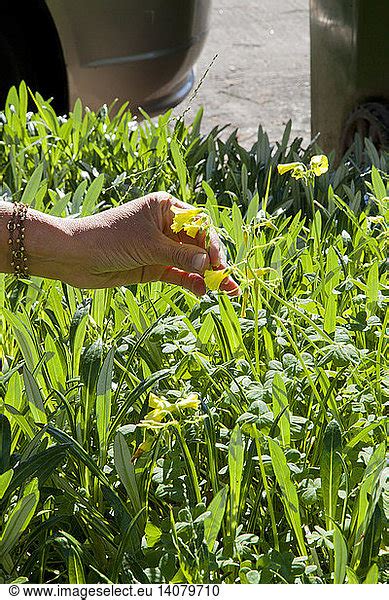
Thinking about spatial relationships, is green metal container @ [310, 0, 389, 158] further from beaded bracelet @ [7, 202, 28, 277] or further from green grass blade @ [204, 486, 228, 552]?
green grass blade @ [204, 486, 228, 552]

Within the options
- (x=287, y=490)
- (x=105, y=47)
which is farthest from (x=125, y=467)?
(x=105, y=47)

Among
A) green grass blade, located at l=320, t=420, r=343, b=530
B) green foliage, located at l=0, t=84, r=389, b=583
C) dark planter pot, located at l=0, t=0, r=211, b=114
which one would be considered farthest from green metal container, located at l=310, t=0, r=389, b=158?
green grass blade, located at l=320, t=420, r=343, b=530

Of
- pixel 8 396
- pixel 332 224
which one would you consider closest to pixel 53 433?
pixel 8 396

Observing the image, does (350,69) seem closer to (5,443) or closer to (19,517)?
(5,443)

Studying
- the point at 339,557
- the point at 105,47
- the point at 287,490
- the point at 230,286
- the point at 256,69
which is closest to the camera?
the point at 339,557

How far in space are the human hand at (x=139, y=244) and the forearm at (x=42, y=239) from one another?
13 mm

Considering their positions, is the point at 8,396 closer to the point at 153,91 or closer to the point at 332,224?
the point at 332,224

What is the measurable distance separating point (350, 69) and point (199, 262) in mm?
1967

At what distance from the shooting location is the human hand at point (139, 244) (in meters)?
1.72

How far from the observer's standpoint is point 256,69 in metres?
8.05

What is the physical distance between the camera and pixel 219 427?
63.6 inches

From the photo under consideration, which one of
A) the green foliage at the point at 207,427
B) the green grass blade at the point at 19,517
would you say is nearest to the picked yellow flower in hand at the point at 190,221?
the green foliage at the point at 207,427

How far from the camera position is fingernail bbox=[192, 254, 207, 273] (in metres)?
1.69

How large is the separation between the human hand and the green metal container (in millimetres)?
1741
